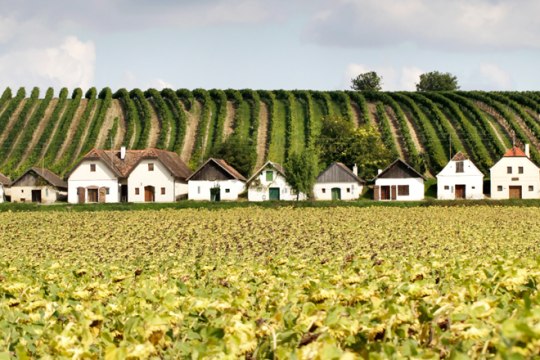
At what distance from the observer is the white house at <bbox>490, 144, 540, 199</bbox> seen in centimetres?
8550

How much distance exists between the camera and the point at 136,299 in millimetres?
8906

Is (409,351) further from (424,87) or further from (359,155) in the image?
(424,87)

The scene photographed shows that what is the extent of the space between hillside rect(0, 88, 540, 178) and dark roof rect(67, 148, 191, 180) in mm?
9785

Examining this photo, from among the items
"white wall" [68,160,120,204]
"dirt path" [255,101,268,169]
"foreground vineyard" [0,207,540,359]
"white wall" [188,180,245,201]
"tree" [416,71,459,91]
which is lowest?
"foreground vineyard" [0,207,540,359]

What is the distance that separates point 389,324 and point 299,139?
351 feet

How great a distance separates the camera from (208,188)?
275 ft

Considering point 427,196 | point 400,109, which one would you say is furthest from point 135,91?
point 427,196

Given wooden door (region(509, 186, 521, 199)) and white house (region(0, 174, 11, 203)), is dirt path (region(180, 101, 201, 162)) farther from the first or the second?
Answer: wooden door (region(509, 186, 521, 199))

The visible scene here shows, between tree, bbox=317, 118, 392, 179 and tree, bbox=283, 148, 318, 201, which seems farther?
tree, bbox=317, 118, 392, 179

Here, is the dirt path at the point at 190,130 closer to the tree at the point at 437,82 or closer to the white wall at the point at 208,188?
the white wall at the point at 208,188

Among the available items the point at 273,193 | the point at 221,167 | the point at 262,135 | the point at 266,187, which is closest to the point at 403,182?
the point at 273,193

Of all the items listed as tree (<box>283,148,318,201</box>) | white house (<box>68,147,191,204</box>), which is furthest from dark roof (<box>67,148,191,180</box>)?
tree (<box>283,148,318,201</box>)

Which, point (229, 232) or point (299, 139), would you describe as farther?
point (299, 139)

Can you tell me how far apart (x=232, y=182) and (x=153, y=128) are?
36.5m
